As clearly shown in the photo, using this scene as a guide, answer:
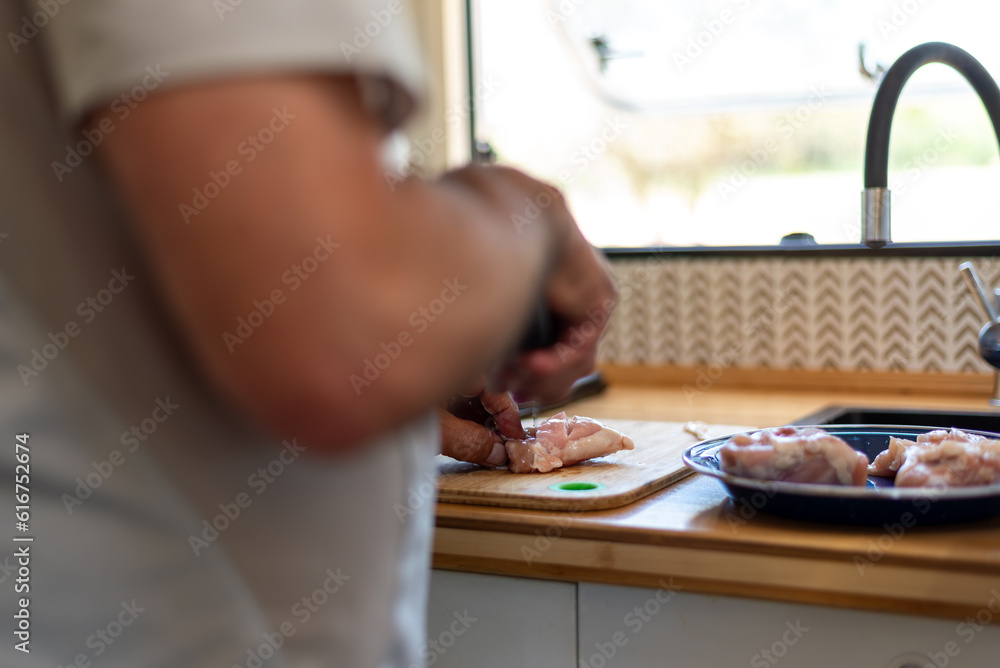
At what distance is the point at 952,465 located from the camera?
2.49ft

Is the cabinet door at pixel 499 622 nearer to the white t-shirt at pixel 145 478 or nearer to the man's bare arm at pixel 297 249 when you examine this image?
the white t-shirt at pixel 145 478

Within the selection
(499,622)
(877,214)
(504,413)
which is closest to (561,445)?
(504,413)

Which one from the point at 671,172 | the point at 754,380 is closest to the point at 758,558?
the point at 754,380

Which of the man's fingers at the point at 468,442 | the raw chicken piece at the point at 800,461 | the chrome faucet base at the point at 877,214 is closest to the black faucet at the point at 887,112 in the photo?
the chrome faucet base at the point at 877,214

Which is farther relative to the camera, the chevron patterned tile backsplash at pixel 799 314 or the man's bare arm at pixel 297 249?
the chevron patterned tile backsplash at pixel 799 314

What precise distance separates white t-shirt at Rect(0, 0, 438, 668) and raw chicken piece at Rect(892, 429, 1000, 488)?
47cm

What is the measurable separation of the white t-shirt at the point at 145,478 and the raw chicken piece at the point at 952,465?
1.53 feet

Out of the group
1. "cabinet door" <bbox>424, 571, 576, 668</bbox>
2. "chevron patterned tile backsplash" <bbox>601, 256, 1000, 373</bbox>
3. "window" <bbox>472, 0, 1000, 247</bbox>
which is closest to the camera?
"cabinet door" <bbox>424, 571, 576, 668</bbox>

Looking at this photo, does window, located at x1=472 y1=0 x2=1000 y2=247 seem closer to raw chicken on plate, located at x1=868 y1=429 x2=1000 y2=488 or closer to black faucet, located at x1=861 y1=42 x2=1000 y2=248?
black faucet, located at x1=861 y1=42 x2=1000 y2=248

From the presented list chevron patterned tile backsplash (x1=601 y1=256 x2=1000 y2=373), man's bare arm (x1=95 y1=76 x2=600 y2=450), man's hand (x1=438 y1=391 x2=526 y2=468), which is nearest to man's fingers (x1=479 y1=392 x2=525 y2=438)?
man's hand (x1=438 y1=391 x2=526 y2=468)

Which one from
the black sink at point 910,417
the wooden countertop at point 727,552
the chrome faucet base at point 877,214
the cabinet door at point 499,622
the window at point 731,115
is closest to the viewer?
the wooden countertop at point 727,552

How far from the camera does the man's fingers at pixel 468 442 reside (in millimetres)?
971

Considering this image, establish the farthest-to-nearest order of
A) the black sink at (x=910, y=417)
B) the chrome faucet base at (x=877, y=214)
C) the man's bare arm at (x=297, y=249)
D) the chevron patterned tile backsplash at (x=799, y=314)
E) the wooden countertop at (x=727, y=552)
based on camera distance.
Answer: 1. the chevron patterned tile backsplash at (x=799, y=314)
2. the black sink at (x=910, y=417)
3. the chrome faucet base at (x=877, y=214)
4. the wooden countertop at (x=727, y=552)
5. the man's bare arm at (x=297, y=249)

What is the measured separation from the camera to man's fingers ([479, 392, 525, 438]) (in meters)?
0.99
